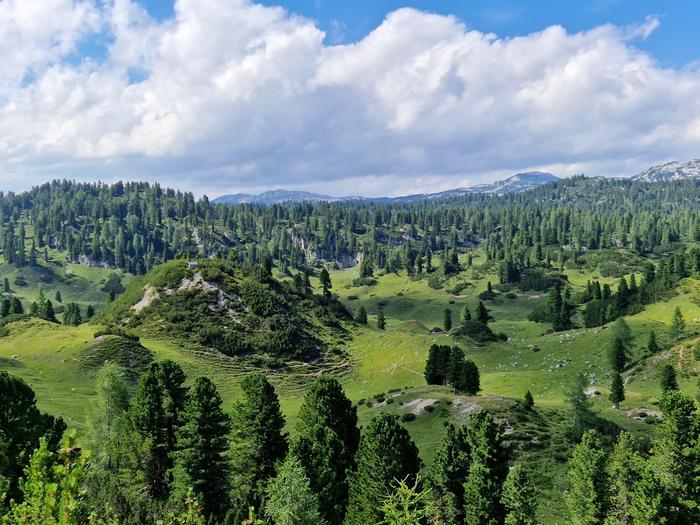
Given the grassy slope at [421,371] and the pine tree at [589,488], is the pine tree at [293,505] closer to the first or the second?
the pine tree at [589,488]

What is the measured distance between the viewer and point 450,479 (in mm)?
48406

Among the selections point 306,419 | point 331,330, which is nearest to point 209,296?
point 331,330

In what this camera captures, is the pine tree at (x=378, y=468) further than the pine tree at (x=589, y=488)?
No

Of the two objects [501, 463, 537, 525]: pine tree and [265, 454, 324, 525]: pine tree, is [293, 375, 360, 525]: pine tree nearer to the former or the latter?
[265, 454, 324, 525]: pine tree

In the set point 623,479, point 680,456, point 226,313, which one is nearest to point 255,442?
point 623,479

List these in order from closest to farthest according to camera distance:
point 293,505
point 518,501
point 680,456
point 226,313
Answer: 1. point 293,505
2. point 518,501
3. point 680,456
4. point 226,313

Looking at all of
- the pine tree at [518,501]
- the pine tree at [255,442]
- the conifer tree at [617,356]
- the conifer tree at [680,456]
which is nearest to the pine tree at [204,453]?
the pine tree at [255,442]

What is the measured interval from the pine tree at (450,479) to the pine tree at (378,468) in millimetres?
2446

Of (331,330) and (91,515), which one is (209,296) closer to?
(331,330)

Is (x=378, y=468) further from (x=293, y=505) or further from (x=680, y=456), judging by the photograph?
(x=680, y=456)

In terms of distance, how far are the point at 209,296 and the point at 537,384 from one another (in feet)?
330

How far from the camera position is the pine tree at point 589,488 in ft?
150

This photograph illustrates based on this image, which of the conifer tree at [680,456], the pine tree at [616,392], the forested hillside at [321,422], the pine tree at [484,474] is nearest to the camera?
the forested hillside at [321,422]

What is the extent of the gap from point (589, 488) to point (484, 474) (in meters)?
10.3
